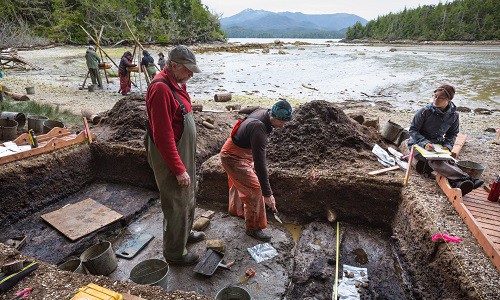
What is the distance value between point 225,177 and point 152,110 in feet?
8.20

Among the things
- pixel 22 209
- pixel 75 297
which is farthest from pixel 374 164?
pixel 22 209

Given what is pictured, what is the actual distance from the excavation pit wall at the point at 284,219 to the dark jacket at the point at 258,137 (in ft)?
3.81

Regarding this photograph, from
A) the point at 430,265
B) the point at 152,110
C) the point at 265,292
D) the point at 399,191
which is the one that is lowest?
the point at 265,292

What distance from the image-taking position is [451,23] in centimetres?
7019

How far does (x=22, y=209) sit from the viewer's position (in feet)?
14.6

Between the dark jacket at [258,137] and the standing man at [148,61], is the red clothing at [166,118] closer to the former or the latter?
the dark jacket at [258,137]

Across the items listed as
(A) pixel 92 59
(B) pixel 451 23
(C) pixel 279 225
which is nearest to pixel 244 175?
(C) pixel 279 225

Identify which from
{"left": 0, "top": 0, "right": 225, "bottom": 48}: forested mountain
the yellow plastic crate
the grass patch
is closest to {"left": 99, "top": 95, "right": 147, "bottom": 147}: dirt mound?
the grass patch

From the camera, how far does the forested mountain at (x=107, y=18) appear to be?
102 ft

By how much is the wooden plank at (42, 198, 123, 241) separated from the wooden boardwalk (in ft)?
15.9

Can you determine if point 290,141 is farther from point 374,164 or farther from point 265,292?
point 265,292

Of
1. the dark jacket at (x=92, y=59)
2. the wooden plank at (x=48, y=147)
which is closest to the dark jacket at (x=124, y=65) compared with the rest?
the dark jacket at (x=92, y=59)

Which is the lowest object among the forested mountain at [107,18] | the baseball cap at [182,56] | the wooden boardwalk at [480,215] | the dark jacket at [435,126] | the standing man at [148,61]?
the wooden boardwalk at [480,215]

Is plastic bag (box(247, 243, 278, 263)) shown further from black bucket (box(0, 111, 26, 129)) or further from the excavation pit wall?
black bucket (box(0, 111, 26, 129))
